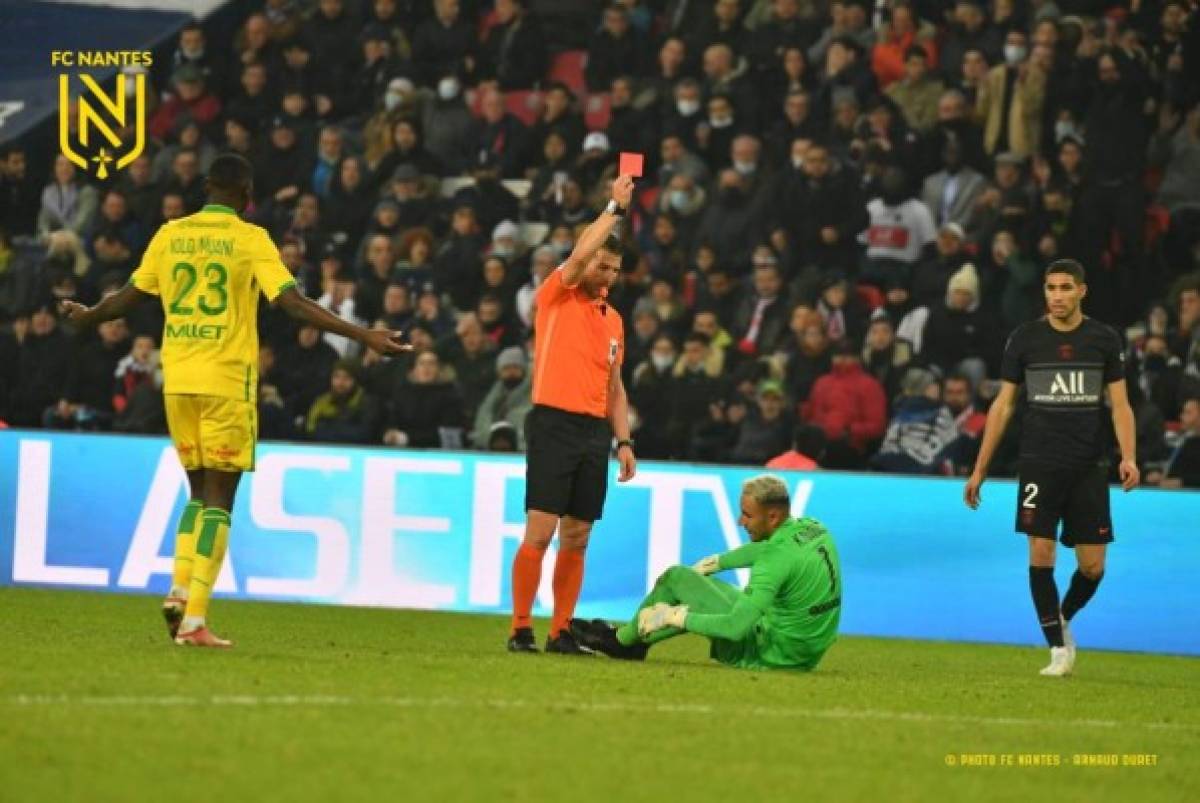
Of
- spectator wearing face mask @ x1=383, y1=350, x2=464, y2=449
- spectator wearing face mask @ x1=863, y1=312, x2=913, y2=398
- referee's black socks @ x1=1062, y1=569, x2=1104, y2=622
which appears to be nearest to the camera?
referee's black socks @ x1=1062, y1=569, x2=1104, y2=622

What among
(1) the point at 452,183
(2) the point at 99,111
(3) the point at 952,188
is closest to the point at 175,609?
(3) the point at 952,188

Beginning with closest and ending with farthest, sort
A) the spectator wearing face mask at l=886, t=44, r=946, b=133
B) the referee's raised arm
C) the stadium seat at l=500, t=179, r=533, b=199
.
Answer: the referee's raised arm < the spectator wearing face mask at l=886, t=44, r=946, b=133 < the stadium seat at l=500, t=179, r=533, b=199

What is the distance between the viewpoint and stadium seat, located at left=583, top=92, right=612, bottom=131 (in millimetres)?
22016

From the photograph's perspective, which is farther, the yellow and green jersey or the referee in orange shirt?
the referee in orange shirt

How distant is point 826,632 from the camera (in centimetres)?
1077

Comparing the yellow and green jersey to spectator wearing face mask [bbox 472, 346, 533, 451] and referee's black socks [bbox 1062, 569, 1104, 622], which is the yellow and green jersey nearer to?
referee's black socks [bbox 1062, 569, 1104, 622]

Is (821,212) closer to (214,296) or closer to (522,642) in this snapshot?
(522,642)

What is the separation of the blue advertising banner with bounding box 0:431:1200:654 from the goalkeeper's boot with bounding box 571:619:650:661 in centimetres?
424

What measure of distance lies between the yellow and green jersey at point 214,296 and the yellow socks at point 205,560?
1.76ft

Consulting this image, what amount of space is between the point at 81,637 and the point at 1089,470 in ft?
16.7

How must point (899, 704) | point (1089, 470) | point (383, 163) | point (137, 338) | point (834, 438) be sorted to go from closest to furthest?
point (899, 704)
point (1089, 470)
point (834, 438)
point (137, 338)
point (383, 163)

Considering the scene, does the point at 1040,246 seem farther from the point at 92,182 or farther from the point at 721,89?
the point at 92,182

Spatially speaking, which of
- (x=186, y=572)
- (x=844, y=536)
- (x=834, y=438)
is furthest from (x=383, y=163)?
(x=186, y=572)

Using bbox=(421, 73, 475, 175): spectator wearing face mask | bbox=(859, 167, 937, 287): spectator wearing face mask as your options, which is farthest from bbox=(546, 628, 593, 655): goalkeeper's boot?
bbox=(421, 73, 475, 175): spectator wearing face mask
